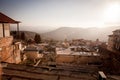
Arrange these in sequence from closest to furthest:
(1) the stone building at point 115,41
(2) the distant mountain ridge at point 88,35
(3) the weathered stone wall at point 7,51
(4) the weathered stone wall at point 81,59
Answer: (3) the weathered stone wall at point 7,51 → (1) the stone building at point 115,41 → (4) the weathered stone wall at point 81,59 → (2) the distant mountain ridge at point 88,35

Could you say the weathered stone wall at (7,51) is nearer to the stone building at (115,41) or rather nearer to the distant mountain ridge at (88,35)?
the stone building at (115,41)

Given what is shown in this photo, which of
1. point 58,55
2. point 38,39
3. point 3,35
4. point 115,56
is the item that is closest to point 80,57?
point 58,55

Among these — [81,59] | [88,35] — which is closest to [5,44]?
[81,59]

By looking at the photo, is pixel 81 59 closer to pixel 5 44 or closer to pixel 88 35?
pixel 5 44

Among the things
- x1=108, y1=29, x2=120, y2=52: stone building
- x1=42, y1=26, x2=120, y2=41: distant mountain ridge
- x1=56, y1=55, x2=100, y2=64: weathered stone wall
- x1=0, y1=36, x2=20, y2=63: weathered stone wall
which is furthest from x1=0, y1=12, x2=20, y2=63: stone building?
x1=42, y1=26, x2=120, y2=41: distant mountain ridge

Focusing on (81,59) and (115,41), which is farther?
(81,59)

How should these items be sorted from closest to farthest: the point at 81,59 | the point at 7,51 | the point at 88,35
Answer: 1. the point at 7,51
2. the point at 81,59
3. the point at 88,35

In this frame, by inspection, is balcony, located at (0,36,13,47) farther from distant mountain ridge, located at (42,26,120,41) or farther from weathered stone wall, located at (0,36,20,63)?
distant mountain ridge, located at (42,26,120,41)

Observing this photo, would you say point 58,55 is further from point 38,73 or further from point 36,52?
point 38,73

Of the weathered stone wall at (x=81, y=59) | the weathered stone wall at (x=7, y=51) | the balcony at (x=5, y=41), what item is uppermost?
the balcony at (x=5, y=41)

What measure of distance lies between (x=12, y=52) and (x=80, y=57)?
9980 mm

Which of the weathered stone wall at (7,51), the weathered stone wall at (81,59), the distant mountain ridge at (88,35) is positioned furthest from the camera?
the distant mountain ridge at (88,35)

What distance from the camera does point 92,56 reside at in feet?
60.5

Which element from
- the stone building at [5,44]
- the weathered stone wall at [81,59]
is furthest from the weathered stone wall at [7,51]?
the weathered stone wall at [81,59]
